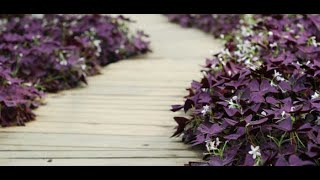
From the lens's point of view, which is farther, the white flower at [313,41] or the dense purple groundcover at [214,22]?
the dense purple groundcover at [214,22]

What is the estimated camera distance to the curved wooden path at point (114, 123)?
98.0 inches

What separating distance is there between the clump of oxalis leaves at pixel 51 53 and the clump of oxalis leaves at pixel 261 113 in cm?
98

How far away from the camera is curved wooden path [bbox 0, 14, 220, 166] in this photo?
249 cm

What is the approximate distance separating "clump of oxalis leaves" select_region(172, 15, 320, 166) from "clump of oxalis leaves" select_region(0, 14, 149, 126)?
0.98 m

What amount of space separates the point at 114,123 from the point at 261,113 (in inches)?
39.5

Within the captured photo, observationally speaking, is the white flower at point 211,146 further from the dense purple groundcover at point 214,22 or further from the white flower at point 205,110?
the dense purple groundcover at point 214,22

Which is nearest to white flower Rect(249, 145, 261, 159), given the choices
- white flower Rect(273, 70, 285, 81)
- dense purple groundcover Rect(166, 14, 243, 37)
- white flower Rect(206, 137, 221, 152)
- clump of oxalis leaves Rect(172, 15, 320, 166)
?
clump of oxalis leaves Rect(172, 15, 320, 166)

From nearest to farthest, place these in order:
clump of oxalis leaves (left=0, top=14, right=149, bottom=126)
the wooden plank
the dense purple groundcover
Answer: the wooden plank, clump of oxalis leaves (left=0, top=14, right=149, bottom=126), the dense purple groundcover

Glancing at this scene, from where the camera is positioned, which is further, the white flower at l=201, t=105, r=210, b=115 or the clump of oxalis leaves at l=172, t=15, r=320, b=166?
the white flower at l=201, t=105, r=210, b=115

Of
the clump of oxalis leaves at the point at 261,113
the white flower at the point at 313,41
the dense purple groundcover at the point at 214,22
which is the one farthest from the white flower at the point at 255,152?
the dense purple groundcover at the point at 214,22

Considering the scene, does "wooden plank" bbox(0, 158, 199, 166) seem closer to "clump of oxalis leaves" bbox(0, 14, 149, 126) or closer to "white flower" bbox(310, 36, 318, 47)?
"clump of oxalis leaves" bbox(0, 14, 149, 126)

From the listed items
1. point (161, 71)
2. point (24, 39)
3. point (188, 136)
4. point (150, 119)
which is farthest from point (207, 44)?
point (188, 136)

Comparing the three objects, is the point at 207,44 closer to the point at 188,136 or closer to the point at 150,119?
the point at 150,119
